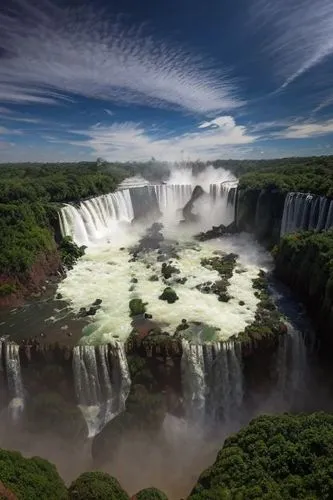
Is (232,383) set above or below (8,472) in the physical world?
below

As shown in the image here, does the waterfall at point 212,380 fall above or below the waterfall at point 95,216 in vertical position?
below

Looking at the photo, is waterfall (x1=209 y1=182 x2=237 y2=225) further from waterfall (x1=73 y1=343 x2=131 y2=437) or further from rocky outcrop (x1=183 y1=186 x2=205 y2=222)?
waterfall (x1=73 y1=343 x2=131 y2=437)

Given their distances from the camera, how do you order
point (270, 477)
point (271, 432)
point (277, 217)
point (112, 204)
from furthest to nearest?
point (112, 204) < point (277, 217) < point (271, 432) < point (270, 477)

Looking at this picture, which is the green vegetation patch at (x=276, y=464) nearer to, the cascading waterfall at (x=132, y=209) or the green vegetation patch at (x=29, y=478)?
the green vegetation patch at (x=29, y=478)

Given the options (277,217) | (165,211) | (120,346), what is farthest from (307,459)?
(165,211)

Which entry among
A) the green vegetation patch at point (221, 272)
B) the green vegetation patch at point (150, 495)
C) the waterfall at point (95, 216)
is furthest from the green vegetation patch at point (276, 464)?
the waterfall at point (95, 216)

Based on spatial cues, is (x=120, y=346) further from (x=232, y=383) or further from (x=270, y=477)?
(x=270, y=477)
